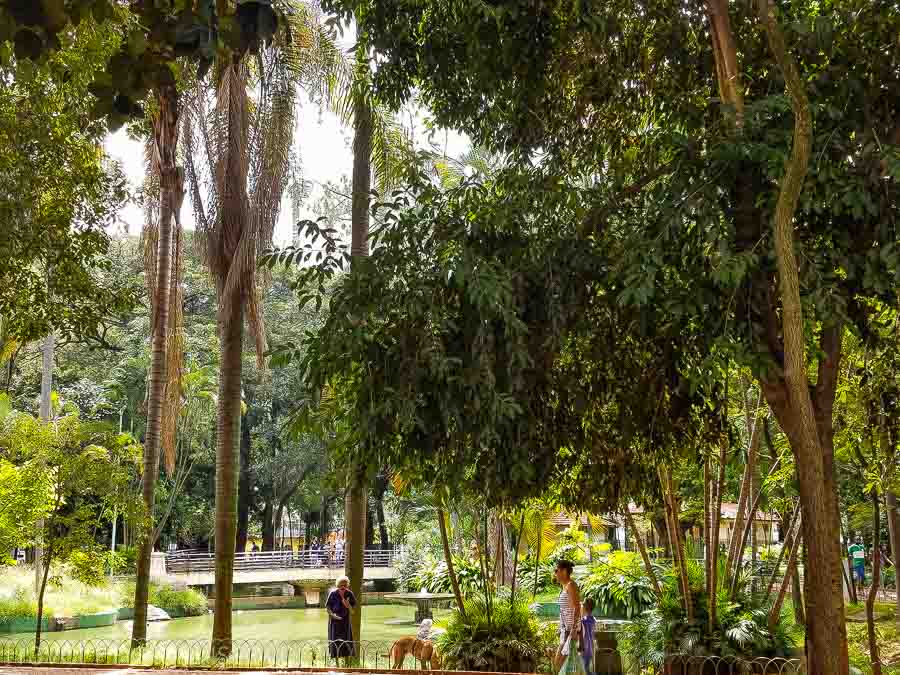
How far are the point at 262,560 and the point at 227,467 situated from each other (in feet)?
76.5

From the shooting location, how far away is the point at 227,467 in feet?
38.8

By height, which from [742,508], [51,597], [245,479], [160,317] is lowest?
[51,597]

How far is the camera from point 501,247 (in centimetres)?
680

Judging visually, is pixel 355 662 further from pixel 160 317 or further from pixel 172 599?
pixel 172 599

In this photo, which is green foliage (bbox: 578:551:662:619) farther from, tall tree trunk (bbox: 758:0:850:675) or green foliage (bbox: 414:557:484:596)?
tall tree trunk (bbox: 758:0:850:675)

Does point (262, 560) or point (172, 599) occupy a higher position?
point (262, 560)

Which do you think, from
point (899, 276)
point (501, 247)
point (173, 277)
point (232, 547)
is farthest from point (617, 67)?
point (173, 277)

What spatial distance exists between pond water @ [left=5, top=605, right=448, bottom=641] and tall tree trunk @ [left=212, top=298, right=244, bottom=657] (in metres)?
7.19

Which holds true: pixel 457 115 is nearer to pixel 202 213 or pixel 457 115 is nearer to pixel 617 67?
pixel 617 67

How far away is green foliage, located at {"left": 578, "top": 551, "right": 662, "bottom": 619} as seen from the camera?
1894 centimetres

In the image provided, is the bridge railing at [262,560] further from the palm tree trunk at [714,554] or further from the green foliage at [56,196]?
the green foliage at [56,196]

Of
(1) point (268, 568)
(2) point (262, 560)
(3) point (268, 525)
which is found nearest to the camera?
(1) point (268, 568)

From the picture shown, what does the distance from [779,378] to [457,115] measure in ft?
11.1

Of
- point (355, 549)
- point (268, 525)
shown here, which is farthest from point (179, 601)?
point (355, 549)
